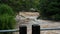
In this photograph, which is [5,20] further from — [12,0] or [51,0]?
[51,0]

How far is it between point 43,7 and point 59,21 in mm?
2476

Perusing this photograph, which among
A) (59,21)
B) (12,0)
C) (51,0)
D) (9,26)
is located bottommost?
(9,26)

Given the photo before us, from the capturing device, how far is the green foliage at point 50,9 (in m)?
14.9

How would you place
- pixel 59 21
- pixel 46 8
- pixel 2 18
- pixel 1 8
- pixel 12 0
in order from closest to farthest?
1. pixel 2 18
2. pixel 1 8
3. pixel 12 0
4. pixel 59 21
5. pixel 46 8

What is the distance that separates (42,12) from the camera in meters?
16.7

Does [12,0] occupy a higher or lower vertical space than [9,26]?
higher

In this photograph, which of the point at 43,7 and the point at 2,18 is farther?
the point at 43,7

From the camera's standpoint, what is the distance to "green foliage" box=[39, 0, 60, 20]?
1495 cm

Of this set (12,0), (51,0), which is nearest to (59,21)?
(51,0)

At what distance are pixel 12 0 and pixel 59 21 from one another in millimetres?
5506

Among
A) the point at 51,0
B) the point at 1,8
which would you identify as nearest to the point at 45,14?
the point at 51,0

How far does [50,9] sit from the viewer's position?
15453mm

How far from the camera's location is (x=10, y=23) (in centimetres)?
558

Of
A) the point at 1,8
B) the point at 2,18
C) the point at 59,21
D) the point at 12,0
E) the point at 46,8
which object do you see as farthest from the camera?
the point at 46,8
